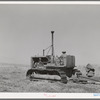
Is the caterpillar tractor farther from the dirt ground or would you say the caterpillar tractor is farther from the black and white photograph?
the dirt ground

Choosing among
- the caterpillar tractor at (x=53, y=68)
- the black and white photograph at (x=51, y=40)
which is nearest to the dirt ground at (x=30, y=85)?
the black and white photograph at (x=51, y=40)

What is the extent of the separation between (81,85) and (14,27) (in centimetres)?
386

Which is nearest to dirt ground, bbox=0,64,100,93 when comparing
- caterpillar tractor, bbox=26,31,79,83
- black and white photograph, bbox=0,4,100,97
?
black and white photograph, bbox=0,4,100,97

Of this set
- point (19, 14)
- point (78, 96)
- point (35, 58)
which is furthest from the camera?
point (35, 58)

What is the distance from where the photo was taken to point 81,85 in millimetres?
13445

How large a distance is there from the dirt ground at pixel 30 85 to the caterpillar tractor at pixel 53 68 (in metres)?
0.29

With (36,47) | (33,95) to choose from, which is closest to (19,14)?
(36,47)

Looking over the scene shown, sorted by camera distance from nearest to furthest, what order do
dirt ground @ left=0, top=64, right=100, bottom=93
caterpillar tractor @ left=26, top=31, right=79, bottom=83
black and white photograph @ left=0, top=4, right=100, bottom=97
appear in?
1. dirt ground @ left=0, top=64, right=100, bottom=93
2. black and white photograph @ left=0, top=4, right=100, bottom=97
3. caterpillar tractor @ left=26, top=31, right=79, bottom=83

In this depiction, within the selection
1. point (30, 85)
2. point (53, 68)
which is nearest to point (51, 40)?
point (53, 68)

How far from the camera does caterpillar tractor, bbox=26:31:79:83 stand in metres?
14.0

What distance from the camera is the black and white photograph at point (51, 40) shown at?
43.0ft

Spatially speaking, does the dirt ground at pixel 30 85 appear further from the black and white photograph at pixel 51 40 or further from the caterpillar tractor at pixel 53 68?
the caterpillar tractor at pixel 53 68

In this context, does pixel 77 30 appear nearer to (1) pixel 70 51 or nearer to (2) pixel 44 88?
(1) pixel 70 51

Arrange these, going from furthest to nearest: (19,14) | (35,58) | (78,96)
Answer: (35,58)
(19,14)
(78,96)
